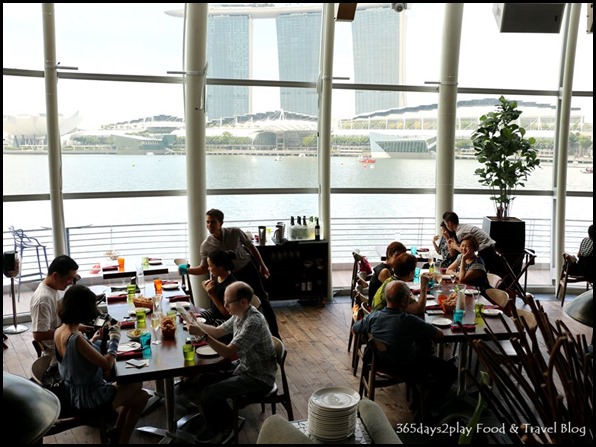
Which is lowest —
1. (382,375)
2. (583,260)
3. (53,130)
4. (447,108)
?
(382,375)

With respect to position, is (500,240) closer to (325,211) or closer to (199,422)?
(325,211)

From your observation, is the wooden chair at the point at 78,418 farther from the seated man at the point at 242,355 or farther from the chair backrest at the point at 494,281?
the chair backrest at the point at 494,281

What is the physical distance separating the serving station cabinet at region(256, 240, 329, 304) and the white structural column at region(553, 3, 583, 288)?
312 cm

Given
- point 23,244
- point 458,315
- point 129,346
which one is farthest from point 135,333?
point 23,244

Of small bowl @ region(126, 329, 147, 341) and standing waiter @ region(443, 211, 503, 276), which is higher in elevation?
standing waiter @ region(443, 211, 503, 276)

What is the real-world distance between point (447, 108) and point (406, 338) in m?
4.26

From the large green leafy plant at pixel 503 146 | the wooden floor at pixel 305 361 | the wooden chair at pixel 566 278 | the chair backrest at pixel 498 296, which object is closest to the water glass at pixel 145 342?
the wooden floor at pixel 305 361

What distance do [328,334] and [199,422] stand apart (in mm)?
2289

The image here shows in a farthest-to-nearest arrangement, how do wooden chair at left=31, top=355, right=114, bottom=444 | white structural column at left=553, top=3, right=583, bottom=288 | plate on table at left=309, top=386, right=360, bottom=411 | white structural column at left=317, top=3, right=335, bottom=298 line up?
white structural column at left=553, top=3, right=583, bottom=288
white structural column at left=317, top=3, right=335, bottom=298
wooden chair at left=31, top=355, right=114, bottom=444
plate on table at left=309, top=386, right=360, bottom=411

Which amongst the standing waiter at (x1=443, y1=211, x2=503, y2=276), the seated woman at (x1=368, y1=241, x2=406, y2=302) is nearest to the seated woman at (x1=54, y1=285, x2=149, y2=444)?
the seated woman at (x1=368, y1=241, x2=406, y2=302)

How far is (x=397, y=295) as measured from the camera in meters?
3.81

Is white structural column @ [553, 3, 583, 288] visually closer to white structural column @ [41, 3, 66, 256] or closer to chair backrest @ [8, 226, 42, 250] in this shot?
white structural column @ [41, 3, 66, 256]

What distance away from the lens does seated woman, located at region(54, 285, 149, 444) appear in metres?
3.17

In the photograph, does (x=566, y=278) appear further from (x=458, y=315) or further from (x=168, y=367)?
(x=168, y=367)
